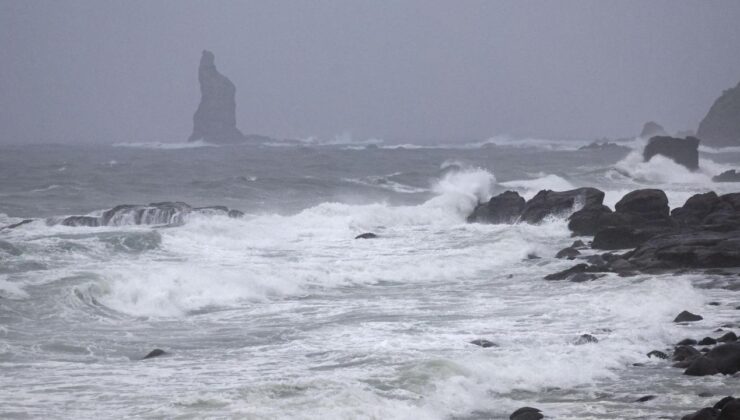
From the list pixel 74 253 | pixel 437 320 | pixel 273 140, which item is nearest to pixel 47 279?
pixel 74 253

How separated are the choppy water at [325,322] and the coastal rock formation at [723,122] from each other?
74.3m

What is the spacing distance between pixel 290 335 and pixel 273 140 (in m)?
120

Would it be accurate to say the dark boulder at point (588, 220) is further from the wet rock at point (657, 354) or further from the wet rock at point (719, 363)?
the wet rock at point (719, 363)

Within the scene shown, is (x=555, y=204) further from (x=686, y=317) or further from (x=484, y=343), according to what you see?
(x=484, y=343)

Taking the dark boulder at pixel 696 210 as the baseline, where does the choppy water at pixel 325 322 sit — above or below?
below

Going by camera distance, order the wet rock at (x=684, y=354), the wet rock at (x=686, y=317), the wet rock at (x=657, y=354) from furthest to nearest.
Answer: the wet rock at (x=686, y=317), the wet rock at (x=657, y=354), the wet rock at (x=684, y=354)

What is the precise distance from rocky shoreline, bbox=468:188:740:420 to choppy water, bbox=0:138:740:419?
51cm

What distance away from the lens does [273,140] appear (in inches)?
5256

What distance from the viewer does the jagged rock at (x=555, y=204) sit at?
29513 mm

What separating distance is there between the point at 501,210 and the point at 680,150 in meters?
26.7

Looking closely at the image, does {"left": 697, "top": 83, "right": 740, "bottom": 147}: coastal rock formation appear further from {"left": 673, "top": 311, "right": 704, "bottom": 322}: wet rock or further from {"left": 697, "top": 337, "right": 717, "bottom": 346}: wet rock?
{"left": 697, "top": 337, "right": 717, "bottom": 346}: wet rock

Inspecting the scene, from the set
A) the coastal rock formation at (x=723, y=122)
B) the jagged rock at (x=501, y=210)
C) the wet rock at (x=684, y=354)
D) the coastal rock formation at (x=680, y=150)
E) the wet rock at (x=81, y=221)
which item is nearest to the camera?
the wet rock at (x=684, y=354)

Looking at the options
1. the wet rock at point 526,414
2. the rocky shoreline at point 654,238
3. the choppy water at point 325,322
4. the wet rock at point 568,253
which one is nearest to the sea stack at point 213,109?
the choppy water at point 325,322

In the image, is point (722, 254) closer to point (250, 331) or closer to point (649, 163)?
point (250, 331)
